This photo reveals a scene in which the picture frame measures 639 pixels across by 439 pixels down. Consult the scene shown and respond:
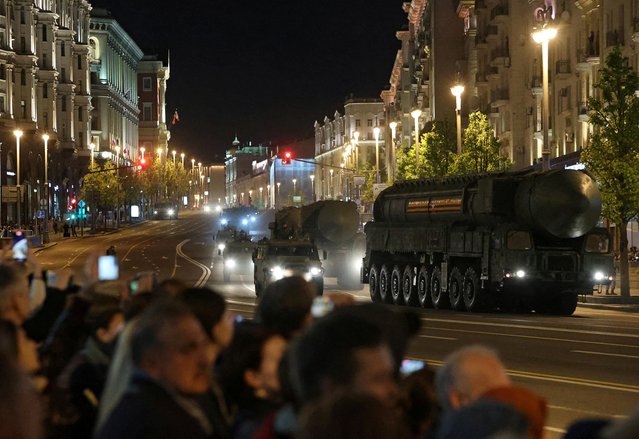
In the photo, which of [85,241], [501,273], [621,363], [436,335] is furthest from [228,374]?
[85,241]

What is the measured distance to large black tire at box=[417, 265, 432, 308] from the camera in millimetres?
39188

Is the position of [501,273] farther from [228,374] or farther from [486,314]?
[228,374]

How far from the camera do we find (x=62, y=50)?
146m

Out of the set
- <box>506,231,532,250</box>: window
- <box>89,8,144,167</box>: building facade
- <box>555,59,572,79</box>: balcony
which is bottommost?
<box>506,231,532,250</box>: window

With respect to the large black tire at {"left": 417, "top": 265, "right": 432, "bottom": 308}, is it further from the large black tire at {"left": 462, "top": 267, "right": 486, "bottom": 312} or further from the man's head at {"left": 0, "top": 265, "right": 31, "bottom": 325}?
the man's head at {"left": 0, "top": 265, "right": 31, "bottom": 325}

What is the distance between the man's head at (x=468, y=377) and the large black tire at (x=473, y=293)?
3010 centimetres

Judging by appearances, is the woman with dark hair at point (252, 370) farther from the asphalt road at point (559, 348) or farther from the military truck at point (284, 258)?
the military truck at point (284, 258)

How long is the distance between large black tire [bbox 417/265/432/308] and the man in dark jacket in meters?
33.5

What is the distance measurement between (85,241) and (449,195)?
6459cm

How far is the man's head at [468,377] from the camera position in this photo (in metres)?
5.57

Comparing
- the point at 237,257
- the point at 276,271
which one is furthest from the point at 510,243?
the point at 237,257

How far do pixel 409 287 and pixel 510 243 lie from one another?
685cm

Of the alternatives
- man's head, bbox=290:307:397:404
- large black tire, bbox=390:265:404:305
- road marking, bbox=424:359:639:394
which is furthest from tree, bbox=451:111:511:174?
man's head, bbox=290:307:397:404

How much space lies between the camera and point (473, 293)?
1417 inches
